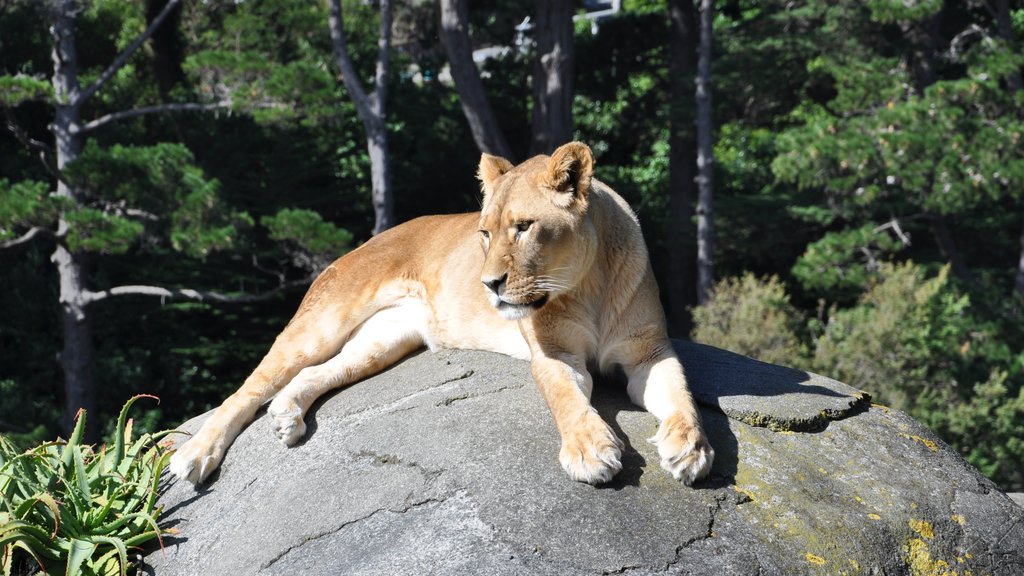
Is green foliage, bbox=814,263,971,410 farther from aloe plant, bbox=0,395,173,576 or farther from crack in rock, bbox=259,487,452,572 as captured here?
aloe plant, bbox=0,395,173,576

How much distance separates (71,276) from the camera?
47.3 ft

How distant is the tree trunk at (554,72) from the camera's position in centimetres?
1722

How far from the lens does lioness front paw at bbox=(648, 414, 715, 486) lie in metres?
4.34

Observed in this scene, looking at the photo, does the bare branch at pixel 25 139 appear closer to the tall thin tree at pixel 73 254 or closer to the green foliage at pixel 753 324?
the tall thin tree at pixel 73 254

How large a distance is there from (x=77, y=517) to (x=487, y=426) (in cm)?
190

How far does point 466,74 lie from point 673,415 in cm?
1234

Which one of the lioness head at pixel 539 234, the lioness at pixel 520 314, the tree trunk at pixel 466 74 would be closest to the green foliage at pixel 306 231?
the tree trunk at pixel 466 74

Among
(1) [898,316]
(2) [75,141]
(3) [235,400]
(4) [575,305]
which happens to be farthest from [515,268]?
(2) [75,141]

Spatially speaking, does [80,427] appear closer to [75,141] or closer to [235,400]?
[235,400]

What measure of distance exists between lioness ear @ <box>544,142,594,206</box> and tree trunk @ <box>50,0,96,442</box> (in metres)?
11.0

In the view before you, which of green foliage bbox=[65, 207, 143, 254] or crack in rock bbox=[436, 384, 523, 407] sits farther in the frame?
green foliage bbox=[65, 207, 143, 254]

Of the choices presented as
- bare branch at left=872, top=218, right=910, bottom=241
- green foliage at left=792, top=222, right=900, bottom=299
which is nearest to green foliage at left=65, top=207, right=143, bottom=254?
green foliage at left=792, top=222, right=900, bottom=299

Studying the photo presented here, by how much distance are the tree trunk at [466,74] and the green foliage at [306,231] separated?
11.8 ft

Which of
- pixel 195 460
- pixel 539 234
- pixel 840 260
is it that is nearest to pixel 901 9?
pixel 840 260
